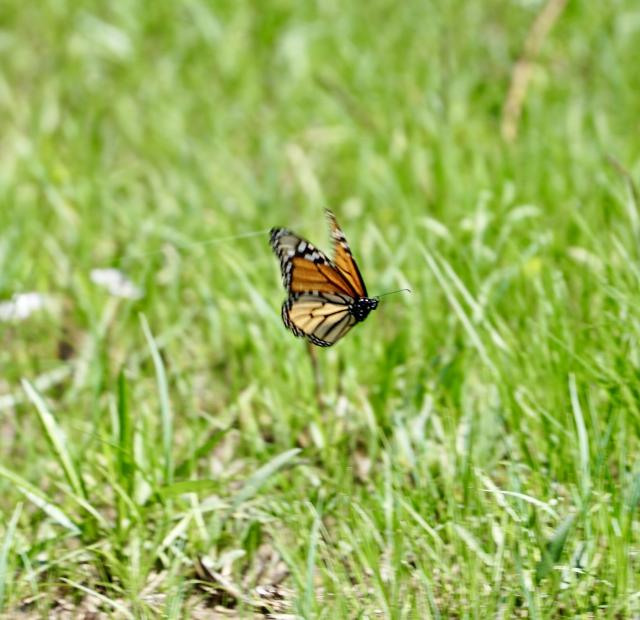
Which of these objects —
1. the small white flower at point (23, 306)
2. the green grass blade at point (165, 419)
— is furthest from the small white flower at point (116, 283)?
the green grass blade at point (165, 419)

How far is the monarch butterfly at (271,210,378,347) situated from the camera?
262 cm

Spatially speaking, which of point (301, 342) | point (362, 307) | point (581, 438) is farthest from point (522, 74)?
point (581, 438)

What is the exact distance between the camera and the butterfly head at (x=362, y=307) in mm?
2689

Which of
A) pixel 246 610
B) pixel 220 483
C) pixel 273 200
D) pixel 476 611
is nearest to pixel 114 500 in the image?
pixel 220 483

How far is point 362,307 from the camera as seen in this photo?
271 cm

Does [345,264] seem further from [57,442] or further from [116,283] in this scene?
[116,283]

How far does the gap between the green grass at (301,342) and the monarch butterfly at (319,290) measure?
1.02ft

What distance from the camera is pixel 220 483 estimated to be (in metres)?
2.90

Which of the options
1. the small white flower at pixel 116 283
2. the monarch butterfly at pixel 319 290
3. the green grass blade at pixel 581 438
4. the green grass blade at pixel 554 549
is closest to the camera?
the green grass blade at pixel 554 549

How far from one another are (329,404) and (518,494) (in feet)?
2.93

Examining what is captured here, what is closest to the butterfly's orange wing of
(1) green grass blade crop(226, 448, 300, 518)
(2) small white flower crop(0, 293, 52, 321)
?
(1) green grass blade crop(226, 448, 300, 518)

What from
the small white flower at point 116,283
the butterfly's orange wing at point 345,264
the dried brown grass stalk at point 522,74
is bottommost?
the butterfly's orange wing at point 345,264

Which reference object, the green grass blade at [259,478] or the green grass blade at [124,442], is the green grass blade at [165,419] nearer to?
the green grass blade at [124,442]

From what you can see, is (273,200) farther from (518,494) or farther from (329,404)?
(518,494)
